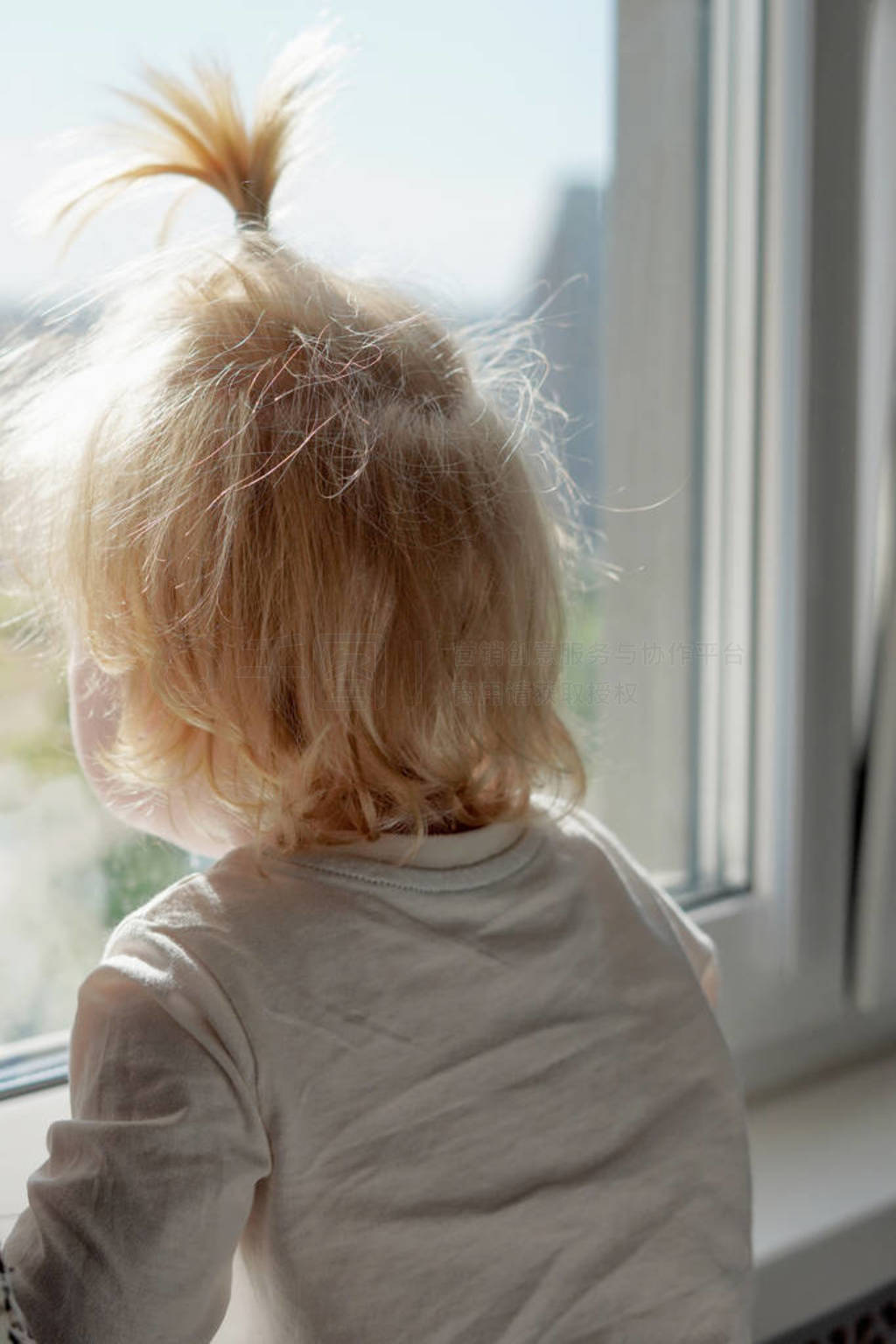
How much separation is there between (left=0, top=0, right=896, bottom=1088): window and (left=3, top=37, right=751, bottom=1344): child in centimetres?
14

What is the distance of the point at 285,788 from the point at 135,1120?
14 cm

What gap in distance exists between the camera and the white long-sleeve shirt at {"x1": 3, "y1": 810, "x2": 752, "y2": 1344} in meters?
0.48

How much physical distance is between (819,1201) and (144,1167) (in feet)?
1.86

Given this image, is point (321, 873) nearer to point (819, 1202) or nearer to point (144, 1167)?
point (144, 1167)

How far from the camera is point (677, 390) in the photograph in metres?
0.91

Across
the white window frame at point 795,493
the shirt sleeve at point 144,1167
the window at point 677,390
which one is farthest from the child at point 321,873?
the white window frame at point 795,493

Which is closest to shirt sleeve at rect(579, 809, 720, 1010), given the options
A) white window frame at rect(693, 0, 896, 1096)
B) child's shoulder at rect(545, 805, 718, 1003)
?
child's shoulder at rect(545, 805, 718, 1003)

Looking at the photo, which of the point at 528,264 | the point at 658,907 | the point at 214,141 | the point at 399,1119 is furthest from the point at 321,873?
the point at 528,264

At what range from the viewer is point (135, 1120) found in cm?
48

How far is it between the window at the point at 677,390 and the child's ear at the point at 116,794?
12 cm

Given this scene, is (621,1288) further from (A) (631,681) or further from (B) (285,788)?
(A) (631,681)

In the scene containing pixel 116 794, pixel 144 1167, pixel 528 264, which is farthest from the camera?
pixel 528 264

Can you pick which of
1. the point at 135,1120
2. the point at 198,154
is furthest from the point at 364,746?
the point at 198,154

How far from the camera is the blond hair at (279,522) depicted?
0.53 meters
